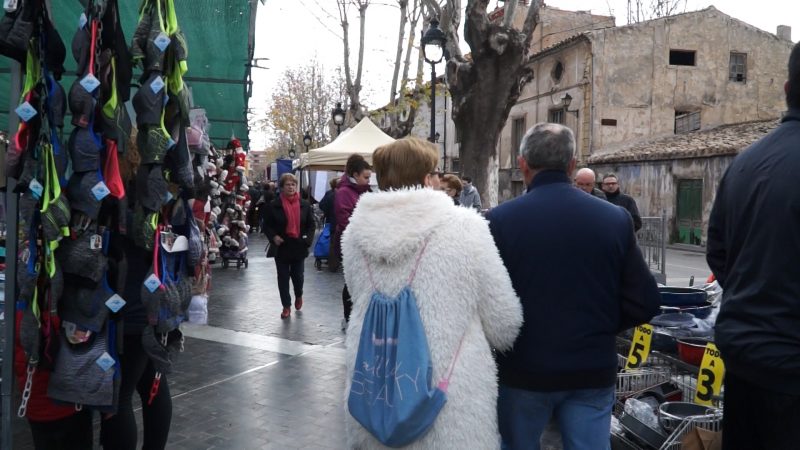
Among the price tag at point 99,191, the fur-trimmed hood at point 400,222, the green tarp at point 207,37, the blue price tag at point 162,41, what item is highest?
the green tarp at point 207,37

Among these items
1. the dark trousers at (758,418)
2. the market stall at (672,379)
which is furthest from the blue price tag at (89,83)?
the market stall at (672,379)

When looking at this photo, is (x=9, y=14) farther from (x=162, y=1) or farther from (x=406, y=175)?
(x=406, y=175)

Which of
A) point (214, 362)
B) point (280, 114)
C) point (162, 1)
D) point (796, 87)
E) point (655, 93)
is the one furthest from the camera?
point (280, 114)

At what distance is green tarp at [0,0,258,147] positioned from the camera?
16.4ft

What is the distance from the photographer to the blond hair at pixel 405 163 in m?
2.60


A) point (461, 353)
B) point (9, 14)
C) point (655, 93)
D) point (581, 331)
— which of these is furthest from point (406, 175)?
point (655, 93)

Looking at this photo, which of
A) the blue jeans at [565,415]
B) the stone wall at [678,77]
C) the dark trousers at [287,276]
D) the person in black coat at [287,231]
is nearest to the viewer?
the blue jeans at [565,415]

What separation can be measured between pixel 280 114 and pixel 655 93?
25.5 metres

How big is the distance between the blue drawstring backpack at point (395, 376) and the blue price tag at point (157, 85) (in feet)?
4.37

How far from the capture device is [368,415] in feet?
7.83

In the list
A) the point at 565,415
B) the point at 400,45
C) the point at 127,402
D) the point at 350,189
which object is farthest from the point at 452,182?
the point at 400,45

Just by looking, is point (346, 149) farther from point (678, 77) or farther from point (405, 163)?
point (678, 77)

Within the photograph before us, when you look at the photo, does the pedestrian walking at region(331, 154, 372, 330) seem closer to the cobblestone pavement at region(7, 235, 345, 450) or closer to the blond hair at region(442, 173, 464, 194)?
the cobblestone pavement at region(7, 235, 345, 450)

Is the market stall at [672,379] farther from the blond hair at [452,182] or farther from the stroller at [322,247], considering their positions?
the stroller at [322,247]
